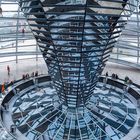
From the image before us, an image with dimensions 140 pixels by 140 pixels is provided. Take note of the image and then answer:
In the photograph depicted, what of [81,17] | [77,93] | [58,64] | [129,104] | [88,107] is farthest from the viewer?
[129,104]

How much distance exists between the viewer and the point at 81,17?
34.4 ft

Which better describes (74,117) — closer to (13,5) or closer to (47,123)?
(47,123)

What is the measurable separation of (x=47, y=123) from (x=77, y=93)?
6.69 feet

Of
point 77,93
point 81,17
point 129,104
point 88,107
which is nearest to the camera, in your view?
point 81,17

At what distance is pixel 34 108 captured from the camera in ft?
50.3

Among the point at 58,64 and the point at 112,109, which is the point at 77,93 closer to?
the point at 58,64

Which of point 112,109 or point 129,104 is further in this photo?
point 129,104

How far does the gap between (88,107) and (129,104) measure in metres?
2.87

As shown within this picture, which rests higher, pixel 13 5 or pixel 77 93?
pixel 13 5

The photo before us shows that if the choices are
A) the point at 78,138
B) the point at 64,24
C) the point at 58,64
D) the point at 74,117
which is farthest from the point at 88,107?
the point at 64,24

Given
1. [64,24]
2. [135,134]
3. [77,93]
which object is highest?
[64,24]

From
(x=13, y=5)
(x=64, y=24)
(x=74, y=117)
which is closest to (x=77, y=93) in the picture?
(x=74, y=117)

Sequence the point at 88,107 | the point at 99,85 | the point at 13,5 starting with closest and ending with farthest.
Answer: the point at 88,107 < the point at 99,85 < the point at 13,5

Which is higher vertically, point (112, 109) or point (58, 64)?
point (58, 64)
